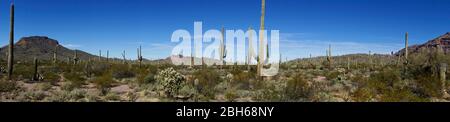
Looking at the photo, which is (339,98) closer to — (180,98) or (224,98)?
(224,98)

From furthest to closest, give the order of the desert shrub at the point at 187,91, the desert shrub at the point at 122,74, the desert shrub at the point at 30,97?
the desert shrub at the point at 122,74
the desert shrub at the point at 187,91
the desert shrub at the point at 30,97

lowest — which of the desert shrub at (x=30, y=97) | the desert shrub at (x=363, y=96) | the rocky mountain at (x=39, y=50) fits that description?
the desert shrub at (x=30, y=97)

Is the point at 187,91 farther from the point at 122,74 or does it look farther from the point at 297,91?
the point at 122,74

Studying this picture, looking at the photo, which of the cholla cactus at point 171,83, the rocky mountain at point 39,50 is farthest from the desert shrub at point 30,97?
the rocky mountain at point 39,50

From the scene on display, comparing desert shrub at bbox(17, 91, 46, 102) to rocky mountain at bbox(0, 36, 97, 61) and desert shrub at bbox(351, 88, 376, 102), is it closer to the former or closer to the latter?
desert shrub at bbox(351, 88, 376, 102)

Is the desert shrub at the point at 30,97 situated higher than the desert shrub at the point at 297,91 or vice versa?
the desert shrub at the point at 297,91

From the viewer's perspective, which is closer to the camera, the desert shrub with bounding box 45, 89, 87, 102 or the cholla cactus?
the desert shrub with bounding box 45, 89, 87, 102

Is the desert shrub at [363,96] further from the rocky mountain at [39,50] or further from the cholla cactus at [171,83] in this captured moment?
the rocky mountain at [39,50]

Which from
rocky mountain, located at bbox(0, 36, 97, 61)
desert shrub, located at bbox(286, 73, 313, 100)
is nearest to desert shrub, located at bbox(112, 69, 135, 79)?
desert shrub, located at bbox(286, 73, 313, 100)

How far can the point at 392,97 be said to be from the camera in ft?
33.3
